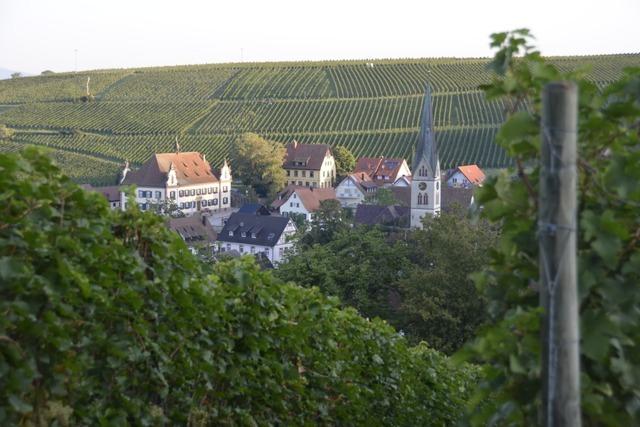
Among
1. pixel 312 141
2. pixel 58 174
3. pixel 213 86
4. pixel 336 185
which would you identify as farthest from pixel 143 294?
pixel 213 86

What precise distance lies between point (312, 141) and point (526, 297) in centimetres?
9118

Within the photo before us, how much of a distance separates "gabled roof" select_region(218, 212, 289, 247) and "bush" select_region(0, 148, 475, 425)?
48929 millimetres

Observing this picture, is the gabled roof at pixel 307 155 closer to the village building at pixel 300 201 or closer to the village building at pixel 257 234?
the village building at pixel 300 201

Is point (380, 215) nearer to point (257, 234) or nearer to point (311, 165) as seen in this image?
point (257, 234)

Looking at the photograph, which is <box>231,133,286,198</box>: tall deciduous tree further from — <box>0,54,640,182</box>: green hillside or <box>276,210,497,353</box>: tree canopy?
<box>276,210,497,353</box>: tree canopy

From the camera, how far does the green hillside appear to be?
299 feet

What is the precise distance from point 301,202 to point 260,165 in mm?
12090

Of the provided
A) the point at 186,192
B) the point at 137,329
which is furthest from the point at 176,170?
the point at 137,329

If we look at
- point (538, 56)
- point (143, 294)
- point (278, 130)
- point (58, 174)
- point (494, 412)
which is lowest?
point (494, 412)

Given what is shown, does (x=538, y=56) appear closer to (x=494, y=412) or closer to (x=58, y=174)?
(x=494, y=412)

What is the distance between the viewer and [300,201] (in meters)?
71.0

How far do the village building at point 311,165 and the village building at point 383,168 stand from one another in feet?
8.27

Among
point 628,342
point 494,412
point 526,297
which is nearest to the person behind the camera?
point 628,342

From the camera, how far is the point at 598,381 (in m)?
3.49
